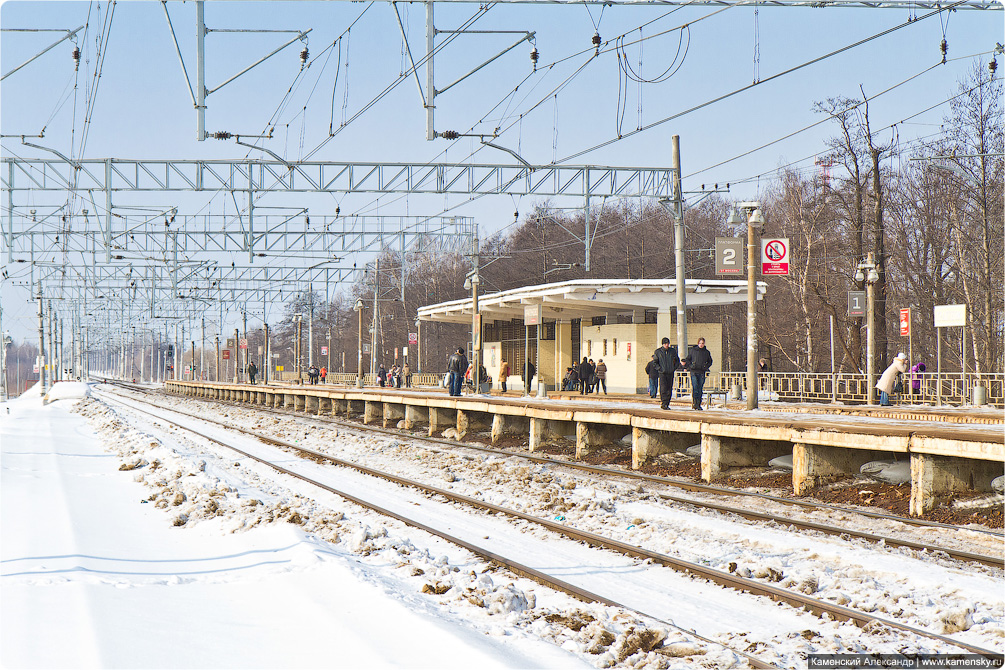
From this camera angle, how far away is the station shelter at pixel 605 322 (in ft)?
106

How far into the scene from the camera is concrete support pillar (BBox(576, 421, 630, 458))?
19344 mm

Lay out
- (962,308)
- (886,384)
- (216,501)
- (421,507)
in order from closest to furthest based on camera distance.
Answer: (216,501)
(421,507)
(886,384)
(962,308)

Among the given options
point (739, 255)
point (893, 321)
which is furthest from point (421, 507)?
point (893, 321)

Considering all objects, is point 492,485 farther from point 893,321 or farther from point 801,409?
point 893,321

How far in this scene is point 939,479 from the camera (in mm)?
11883

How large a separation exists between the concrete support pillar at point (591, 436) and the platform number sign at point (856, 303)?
11.2m

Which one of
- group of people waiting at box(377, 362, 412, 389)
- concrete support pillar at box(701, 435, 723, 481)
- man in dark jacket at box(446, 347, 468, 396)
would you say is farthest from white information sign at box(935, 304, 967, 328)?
group of people waiting at box(377, 362, 412, 389)

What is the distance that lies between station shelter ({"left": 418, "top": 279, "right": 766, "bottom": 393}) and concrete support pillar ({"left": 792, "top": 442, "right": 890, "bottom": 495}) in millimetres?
15149

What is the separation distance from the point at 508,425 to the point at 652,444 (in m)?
6.80

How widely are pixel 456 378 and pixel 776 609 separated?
21002 millimetres

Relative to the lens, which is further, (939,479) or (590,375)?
(590,375)

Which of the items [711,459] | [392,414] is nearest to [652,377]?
[392,414]

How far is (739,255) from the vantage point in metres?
22.9

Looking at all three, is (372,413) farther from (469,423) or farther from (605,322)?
(605,322)
